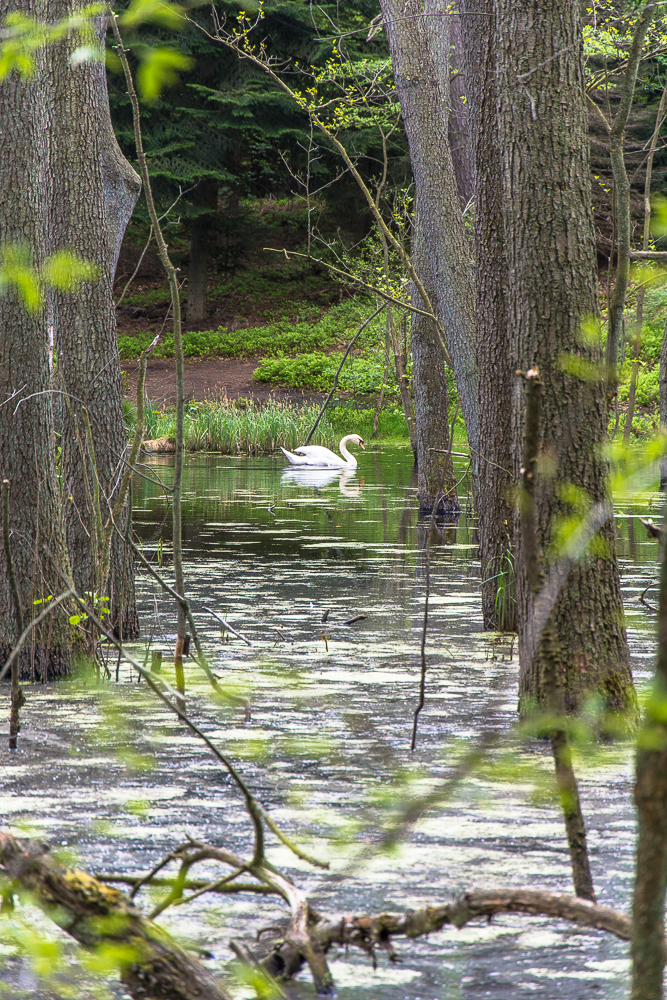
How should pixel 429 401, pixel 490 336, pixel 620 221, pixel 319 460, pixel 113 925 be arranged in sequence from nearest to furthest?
pixel 113 925, pixel 620 221, pixel 490 336, pixel 429 401, pixel 319 460

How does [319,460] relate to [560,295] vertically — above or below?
below

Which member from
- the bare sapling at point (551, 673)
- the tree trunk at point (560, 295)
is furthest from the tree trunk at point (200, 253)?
the bare sapling at point (551, 673)

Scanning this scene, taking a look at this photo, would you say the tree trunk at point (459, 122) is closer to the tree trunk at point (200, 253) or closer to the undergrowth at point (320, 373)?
the undergrowth at point (320, 373)

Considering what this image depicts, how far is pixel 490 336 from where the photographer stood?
245 inches

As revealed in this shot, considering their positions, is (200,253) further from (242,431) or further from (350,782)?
(350,782)

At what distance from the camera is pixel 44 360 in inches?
207

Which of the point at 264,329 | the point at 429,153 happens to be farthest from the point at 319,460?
the point at 264,329

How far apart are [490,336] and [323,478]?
449 inches

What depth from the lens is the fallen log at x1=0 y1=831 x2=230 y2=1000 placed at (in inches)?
73.7

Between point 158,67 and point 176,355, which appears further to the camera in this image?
point 176,355

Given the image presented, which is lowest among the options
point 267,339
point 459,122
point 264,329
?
point 267,339

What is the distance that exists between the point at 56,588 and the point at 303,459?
13077 mm

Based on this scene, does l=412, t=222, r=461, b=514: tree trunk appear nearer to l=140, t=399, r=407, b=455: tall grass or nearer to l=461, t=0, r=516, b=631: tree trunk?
l=461, t=0, r=516, b=631: tree trunk

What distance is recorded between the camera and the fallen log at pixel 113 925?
1.87m
